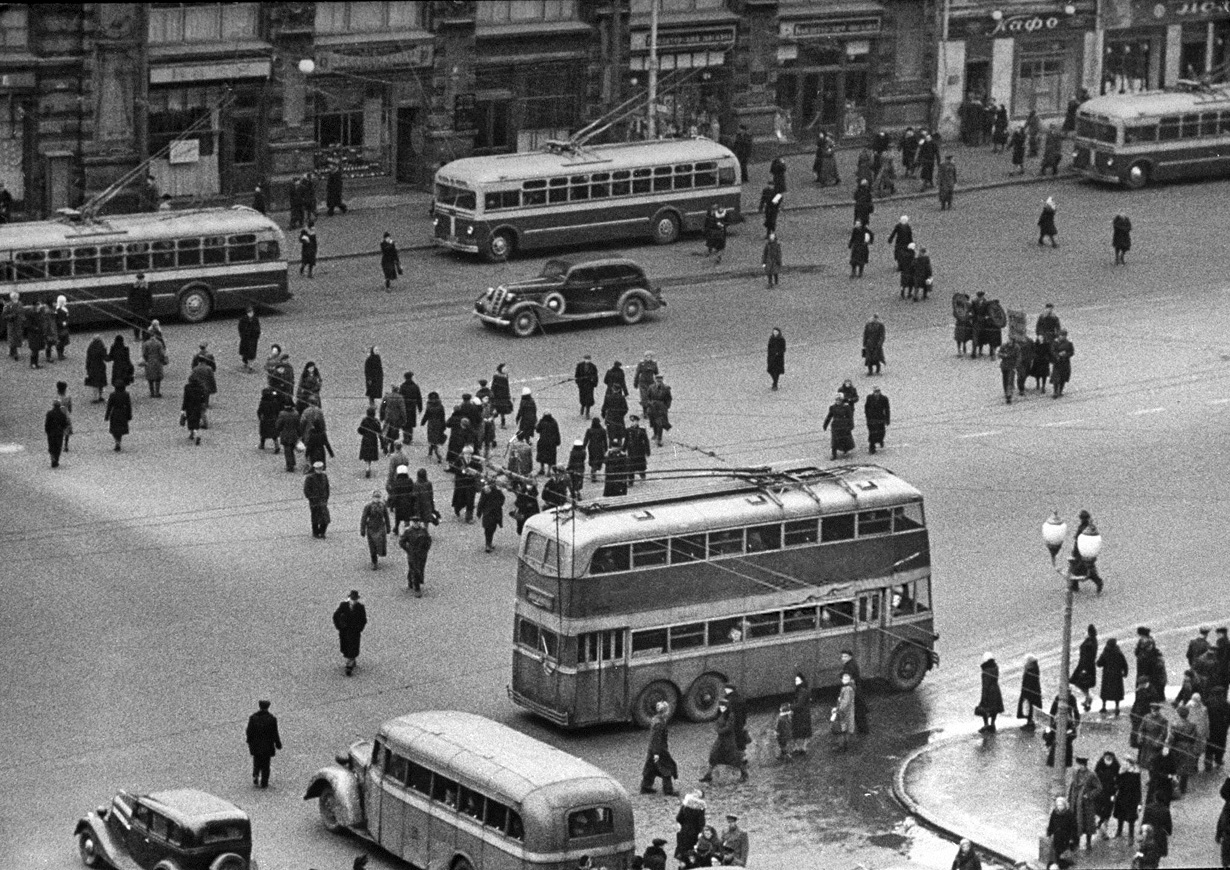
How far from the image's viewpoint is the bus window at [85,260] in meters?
63.5

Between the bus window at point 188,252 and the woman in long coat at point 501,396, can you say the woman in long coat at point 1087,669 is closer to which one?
the woman in long coat at point 501,396

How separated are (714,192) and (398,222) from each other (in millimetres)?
8291

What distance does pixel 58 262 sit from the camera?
63.3m

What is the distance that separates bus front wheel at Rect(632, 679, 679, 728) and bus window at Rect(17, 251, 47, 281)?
82.8ft

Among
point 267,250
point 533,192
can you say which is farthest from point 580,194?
point 267,250

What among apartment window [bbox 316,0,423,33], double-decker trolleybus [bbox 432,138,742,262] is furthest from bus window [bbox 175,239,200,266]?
apartment window [bbox 316,0,423,33]

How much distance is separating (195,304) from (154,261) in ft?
4.51

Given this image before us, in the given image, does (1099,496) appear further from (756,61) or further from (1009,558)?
(756,61)

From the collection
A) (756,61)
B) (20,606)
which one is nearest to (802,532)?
(20,606)

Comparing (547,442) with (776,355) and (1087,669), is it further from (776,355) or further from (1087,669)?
(1087,669)

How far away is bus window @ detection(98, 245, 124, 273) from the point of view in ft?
209

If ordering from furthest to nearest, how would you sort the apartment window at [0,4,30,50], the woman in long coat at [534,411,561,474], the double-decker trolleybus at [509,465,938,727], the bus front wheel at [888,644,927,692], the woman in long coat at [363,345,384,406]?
the apartment window at [0,4,30,50]
the woman in long coat at [363,345,384,406]
the woman in long coat at [534,411,561,474]
the bus front wheel at [888,644,927,692]
the double-decker trolleybus at [509,465,938,727]

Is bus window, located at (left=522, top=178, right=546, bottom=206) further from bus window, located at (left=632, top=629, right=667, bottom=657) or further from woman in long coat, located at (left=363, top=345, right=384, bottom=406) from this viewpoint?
bus window, located at (left=632, top=629, right=667, bottom=657)

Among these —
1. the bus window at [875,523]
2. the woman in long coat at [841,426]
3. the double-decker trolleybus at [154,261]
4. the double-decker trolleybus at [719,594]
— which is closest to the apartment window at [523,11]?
the double-decker trolleybus at [154,261]
